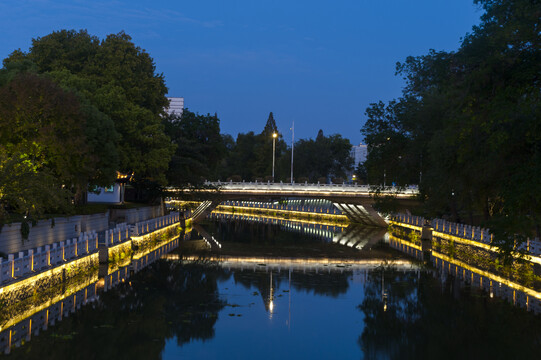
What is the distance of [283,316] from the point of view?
23766mm

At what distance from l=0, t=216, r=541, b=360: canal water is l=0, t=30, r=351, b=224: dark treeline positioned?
7714 mm

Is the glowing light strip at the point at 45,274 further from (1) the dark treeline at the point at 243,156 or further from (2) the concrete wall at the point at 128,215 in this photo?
(1) the dark treeline at the point at 243,156

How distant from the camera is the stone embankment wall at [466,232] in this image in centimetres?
3384

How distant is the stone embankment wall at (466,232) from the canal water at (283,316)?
9.91 ft

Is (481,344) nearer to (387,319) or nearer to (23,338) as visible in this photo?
(387,319)

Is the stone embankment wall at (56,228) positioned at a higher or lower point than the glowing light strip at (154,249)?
higher

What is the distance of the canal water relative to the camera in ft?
61.8

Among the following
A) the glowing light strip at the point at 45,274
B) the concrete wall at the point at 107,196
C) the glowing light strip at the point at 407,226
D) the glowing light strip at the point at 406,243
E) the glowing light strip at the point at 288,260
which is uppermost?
the concrete wall at the point at 107,196

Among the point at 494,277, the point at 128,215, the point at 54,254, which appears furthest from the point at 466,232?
the point at 54,254

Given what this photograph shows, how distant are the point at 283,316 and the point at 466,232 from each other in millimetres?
27415

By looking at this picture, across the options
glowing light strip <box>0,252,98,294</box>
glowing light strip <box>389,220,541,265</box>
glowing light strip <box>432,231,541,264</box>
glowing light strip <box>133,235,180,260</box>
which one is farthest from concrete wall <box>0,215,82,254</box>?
glowing light strip <box>432,231,541,264</box>

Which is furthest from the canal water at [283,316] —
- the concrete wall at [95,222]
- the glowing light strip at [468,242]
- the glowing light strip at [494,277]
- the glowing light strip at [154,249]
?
the concrete wall at [95,222]

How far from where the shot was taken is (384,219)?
7900 cm

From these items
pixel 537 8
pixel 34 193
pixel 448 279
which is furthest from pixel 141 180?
pixel 537 8
